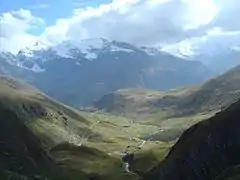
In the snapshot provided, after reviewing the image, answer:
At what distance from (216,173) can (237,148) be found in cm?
1172

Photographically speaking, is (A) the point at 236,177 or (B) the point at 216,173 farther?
(B) the point at 216,173

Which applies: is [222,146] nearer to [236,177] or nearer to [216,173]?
[216,173]

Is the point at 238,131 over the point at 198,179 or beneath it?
over

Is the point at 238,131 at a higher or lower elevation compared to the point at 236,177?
higher

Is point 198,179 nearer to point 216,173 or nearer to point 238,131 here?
point 216,173

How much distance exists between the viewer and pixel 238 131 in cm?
19888

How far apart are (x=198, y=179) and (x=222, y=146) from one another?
48.7 feet

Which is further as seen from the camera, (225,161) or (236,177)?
(225,161)

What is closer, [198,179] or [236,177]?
[236,177]

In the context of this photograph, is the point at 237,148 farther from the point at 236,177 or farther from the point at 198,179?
the point at 236,177

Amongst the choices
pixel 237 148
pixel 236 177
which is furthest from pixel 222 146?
pixel 236 177

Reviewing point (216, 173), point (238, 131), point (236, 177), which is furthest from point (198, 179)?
point (236, 177)

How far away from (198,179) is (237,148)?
18259mm

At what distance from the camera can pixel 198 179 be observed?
19912 centimetres
